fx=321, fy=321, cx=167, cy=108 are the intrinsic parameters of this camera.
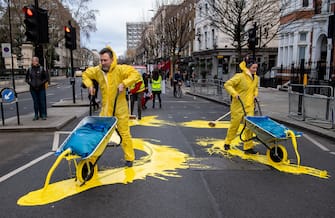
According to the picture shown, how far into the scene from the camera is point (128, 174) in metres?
5.18

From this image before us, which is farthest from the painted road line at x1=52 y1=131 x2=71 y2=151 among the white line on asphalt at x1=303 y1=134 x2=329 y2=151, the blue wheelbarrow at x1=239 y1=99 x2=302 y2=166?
the white line on asphalt at x1=303 y1=134 x2=329 y2=151

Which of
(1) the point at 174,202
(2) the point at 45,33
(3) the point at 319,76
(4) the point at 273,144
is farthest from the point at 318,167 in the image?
(3) the point at 319,76

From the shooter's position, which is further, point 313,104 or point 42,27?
point 42,27

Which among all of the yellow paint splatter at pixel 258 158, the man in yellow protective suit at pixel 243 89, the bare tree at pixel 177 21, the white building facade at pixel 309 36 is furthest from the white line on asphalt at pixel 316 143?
the bare tree at pixel 177 21

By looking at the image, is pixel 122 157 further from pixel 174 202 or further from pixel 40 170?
pixel 174 202

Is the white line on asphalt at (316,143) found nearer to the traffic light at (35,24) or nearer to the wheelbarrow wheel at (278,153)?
the wheelbarrow wheel at (278,153)

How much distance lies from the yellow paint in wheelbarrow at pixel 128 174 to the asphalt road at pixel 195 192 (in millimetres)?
131

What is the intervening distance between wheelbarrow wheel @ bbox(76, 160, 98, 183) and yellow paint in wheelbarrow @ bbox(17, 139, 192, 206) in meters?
0.08

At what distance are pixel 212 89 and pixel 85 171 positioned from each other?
1679 cm

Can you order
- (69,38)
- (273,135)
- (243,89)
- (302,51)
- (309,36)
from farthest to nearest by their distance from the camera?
1. (302,51)
2. (309,36)
3. (69,38)
4. (243,89)
5. (273,135)

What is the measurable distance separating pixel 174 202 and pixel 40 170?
2646 mm

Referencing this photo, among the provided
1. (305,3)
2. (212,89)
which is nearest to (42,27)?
(212,89)

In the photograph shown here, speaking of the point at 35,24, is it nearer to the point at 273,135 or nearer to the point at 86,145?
the point at 86,145

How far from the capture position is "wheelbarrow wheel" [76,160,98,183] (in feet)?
15.1
